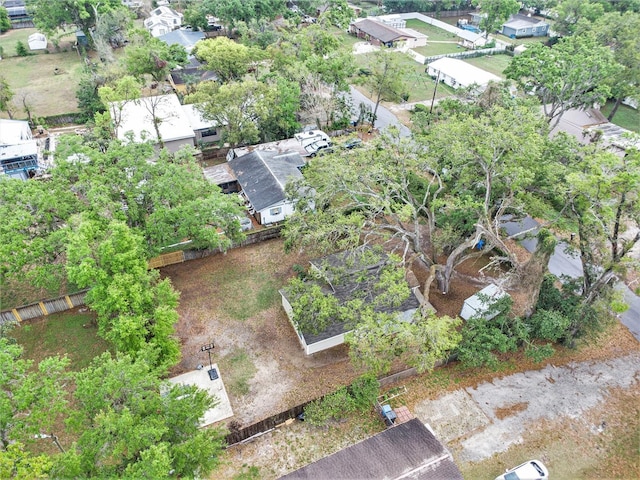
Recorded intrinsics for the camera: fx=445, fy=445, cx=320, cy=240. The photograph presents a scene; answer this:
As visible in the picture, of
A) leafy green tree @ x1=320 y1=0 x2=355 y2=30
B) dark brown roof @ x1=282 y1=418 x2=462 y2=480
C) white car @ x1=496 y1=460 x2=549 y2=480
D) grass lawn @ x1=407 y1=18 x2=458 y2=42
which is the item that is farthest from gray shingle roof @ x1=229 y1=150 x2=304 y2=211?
grass lawn @ x1=407 y1=18 x2=458 y2=42

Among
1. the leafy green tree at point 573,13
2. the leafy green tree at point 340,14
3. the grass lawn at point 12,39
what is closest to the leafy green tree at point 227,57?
the leafy green tree at point 340,14

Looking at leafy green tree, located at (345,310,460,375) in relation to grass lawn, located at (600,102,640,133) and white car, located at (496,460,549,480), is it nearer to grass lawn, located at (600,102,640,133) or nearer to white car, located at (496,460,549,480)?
white car, located at (496,460,549,480)

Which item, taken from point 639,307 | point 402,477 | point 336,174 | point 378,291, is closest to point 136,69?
point 336,174

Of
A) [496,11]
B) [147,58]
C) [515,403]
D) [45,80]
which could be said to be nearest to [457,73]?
[496,11]

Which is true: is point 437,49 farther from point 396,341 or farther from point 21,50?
point 21,50

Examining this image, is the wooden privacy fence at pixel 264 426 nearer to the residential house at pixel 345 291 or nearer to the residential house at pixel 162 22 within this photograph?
the residential house at pixel 345 291

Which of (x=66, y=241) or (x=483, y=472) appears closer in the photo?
(x=483, y=472)

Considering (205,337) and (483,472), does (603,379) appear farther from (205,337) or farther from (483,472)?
(205,337)
